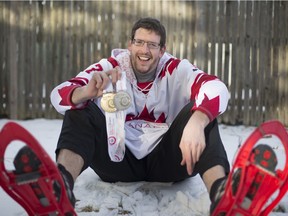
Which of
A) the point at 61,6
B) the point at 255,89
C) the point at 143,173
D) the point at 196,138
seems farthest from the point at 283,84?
the point at 196,138

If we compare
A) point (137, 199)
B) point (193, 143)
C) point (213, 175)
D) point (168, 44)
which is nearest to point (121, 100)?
point (193, 143)

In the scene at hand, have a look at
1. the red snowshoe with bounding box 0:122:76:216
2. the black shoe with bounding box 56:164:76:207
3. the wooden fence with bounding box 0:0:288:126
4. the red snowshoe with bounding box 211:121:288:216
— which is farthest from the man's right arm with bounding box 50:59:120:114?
the wooden fence with bounding box 0:0:288:126

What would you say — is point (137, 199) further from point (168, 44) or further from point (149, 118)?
point (168, 44)

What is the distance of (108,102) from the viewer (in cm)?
191

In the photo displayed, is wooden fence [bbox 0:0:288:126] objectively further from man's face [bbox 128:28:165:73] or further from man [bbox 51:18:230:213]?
man's face [bbox 128:28:165:73]

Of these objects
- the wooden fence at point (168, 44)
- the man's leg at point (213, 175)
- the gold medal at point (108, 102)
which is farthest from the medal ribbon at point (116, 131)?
the wooden fence at point (168, 44)

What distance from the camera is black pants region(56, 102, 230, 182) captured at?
181 centimetres

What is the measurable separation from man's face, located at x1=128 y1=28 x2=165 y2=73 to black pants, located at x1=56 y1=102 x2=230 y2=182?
0.40m

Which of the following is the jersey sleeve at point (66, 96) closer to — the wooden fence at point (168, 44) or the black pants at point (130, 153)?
the black pants at point (130, 153)

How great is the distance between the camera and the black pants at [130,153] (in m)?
1.81

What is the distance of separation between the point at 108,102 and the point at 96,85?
101 mm

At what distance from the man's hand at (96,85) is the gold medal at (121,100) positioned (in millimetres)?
65

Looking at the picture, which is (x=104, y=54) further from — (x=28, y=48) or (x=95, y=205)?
(x=95, y=205)

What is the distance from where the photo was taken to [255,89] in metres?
4.93
